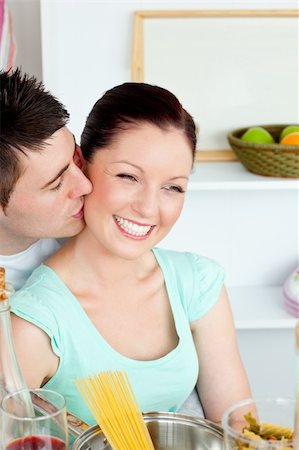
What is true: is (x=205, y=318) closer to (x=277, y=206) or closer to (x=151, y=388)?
(x=151, y=388)

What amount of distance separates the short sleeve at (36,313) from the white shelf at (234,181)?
0.95 meters

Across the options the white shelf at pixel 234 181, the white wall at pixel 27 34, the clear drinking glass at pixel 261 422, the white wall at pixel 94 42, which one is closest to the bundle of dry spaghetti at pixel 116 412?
the clear drinking glass at pixel 261 422

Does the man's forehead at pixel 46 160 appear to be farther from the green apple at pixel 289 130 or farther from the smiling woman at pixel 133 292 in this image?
the green apple at pixel 289 130

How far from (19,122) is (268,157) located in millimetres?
1112

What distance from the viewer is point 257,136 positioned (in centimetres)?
228

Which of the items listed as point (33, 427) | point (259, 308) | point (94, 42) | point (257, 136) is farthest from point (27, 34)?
point (33, 427)

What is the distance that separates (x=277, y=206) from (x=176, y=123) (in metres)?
1.27

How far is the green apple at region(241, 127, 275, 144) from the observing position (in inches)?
89.7

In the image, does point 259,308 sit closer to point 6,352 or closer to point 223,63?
point 223,63

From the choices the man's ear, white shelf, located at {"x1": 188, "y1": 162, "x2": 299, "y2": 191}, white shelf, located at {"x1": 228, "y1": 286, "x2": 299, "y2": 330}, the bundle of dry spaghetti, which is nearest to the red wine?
the bundle of dry spaghetti

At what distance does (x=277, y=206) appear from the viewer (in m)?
2.58

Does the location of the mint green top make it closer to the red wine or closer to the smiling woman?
the smiling woman

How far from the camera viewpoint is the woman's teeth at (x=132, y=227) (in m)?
1.34

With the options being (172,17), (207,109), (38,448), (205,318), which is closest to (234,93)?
(207,109)
